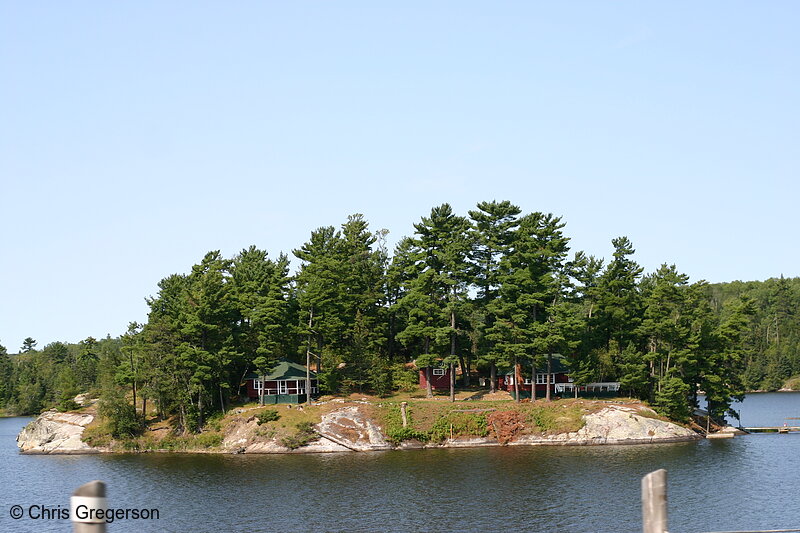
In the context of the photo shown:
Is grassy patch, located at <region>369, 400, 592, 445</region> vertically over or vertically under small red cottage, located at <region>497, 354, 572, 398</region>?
under

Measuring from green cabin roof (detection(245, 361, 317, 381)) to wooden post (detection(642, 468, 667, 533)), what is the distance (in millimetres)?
86660

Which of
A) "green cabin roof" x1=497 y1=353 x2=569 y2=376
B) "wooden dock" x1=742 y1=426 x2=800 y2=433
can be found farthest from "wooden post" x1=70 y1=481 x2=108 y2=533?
"wooden dock" x1=742 y1=426 x2=800 y2=433

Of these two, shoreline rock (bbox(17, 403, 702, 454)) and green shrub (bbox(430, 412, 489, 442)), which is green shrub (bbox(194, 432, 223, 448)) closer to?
shoreline rock (bbox(17, 403, 702, 454))

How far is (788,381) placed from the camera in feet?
618

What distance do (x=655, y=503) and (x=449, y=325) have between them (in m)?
87.0

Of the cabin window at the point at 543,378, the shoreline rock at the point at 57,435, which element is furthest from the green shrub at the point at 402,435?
the shoreline rock at the point at 57,435

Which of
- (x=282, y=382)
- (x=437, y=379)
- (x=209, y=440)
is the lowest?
(x=209, y=440)

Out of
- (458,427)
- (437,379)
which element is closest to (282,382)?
(437,379)

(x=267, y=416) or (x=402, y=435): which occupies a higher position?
(x=267, y=416)

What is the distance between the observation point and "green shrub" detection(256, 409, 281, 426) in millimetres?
80750

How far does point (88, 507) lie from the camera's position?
5.75m

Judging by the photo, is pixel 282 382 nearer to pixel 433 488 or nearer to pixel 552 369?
pixel 552 369

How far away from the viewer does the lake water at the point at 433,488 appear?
4559cm

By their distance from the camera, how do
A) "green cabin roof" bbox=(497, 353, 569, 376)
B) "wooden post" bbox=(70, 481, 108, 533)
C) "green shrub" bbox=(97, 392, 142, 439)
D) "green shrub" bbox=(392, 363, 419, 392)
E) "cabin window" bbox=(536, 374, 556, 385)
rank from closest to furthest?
"wooden post" bbox=(70, 481, 108, 533)
"green shrub" bbox=(97, 392, 142, 439)
"green cabin roof" bbox=(497, 353, 569, 376)
"green shrub" bbox=(392, 363, 419, 392)
"cabin window" bbox=(536, 374, 556, 385)
